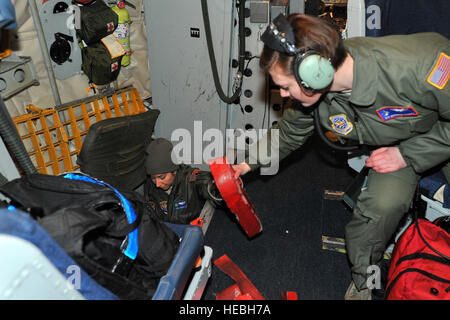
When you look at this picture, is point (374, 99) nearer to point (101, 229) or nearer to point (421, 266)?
point (421, 266)

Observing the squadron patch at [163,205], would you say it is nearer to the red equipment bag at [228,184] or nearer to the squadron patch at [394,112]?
the red equipment bag at [228,184]

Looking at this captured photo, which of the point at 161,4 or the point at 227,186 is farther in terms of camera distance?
the point at 161,4

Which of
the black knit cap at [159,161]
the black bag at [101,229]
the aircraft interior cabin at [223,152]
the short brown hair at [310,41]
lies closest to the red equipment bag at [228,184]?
the aircraft interior cabin at [223,152]

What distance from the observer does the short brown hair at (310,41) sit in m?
1.40

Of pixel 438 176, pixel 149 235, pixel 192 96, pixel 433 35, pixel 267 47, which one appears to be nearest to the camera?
pixel 149 235

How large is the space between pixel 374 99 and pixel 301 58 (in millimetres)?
486

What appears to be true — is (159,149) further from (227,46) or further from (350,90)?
(350,90)

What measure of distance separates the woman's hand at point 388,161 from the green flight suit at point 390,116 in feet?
0.09

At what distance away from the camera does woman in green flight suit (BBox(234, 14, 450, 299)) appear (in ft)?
4.66

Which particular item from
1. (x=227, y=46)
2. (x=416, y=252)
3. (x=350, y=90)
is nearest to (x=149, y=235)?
(x=350, y=90)

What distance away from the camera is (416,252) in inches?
67.6

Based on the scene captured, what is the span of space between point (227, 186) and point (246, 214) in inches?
12.2

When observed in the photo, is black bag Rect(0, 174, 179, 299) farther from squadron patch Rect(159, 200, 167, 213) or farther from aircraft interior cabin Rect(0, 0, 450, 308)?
squadron patch Rect(159, 200, 167, 213)

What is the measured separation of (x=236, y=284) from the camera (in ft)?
7.00
